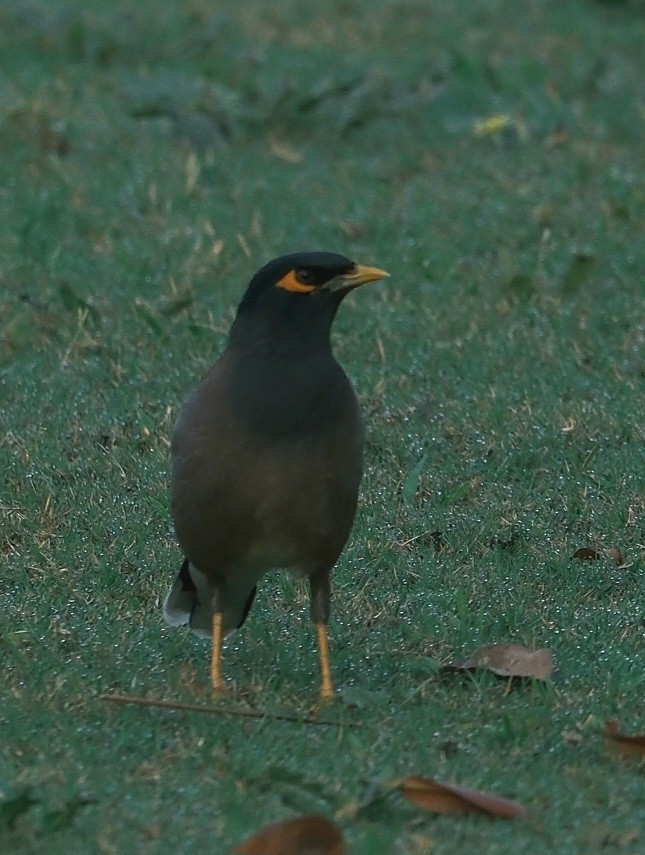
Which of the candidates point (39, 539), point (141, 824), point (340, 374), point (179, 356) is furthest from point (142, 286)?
point (141, 824)

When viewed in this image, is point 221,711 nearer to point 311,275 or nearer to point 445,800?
point 445,800

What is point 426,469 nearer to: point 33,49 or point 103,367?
point 103,367

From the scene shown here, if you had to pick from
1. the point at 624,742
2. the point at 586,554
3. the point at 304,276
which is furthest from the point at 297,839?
the point at 586,554

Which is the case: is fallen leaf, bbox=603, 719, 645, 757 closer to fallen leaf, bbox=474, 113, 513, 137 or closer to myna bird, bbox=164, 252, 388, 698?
myna bird, bbox=164, 252, 388, 698

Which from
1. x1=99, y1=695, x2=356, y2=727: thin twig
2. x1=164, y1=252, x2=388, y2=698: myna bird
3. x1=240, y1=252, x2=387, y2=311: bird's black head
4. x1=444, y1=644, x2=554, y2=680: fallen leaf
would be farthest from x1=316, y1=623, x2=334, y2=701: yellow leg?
x1=240, y1=252, x2=387, y2=311: bird's black head

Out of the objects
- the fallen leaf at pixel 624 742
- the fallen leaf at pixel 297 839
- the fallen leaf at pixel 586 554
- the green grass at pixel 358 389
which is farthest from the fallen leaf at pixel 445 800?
the fallen leaf at pixel 586 554

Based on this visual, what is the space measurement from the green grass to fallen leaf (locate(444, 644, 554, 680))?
5cm

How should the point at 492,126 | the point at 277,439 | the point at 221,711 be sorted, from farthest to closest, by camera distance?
the point at 492,126 < the point at 277,439 < the point at 221,711

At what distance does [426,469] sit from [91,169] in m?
3.58

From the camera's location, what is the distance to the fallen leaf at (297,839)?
3764mm

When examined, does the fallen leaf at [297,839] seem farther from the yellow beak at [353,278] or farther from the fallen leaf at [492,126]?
the fallen leaf at [492,126]

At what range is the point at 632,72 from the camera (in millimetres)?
11148

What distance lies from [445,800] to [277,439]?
115cm

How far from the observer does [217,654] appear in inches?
200
